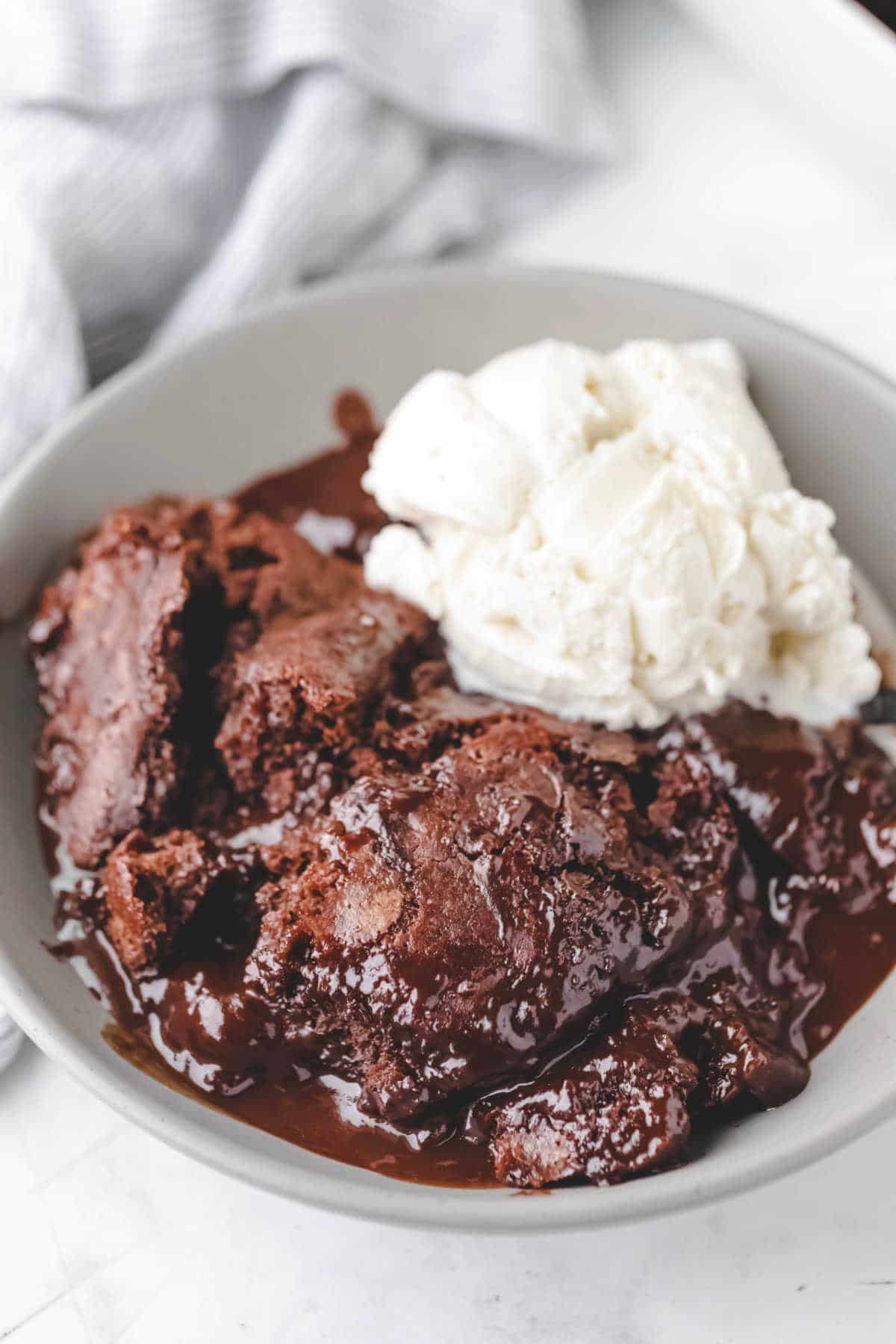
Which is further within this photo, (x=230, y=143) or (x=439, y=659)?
(x=230, y=143)

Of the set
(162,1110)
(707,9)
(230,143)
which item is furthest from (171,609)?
(707,9)

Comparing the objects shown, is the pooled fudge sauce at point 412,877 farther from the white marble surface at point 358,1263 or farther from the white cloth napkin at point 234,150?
the white cloth napkin at point 234,150

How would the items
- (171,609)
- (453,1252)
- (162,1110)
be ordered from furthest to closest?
(171,609), (453,1252), (162,1110)

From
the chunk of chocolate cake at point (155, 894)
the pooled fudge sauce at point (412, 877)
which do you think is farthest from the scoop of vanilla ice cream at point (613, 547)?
the chunk of chocolate cake at point (155, 894)

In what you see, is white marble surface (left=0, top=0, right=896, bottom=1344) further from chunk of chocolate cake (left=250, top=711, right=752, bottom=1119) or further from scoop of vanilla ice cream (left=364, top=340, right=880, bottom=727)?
scoop of vanilla ice cream (left=364, top=340, right=880, bottom=727)

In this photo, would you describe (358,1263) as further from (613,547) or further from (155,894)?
(613,547)

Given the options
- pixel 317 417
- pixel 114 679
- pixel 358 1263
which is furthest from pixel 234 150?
pixel 358 1263

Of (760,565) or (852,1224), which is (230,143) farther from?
(852,1224)
